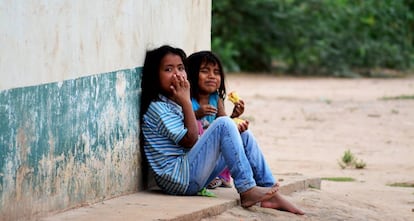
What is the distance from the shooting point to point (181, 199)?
5.29 meters

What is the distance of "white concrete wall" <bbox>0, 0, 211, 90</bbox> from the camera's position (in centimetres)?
428

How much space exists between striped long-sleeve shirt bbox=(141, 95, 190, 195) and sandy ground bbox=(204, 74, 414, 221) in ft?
1.23

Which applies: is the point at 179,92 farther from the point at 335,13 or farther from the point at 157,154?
the point at 335,13

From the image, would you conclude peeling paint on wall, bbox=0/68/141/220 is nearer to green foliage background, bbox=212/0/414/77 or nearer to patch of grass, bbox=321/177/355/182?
patch of grass, bbox=321/177/355/182

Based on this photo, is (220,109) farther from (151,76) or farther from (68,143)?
(68,143)

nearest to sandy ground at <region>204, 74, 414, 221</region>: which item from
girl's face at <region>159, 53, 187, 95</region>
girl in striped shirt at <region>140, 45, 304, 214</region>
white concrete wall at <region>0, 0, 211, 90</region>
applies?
girl in striped shirt at <region>140, 45, 304, 214</region>

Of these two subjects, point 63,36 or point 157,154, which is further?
point 157,154

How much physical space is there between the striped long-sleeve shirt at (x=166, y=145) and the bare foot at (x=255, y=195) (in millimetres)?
331

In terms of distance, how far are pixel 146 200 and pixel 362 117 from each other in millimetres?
7939

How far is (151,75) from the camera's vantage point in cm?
557

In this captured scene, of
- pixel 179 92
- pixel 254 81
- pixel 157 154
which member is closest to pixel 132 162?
pixel 157 154

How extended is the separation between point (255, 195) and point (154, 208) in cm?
62

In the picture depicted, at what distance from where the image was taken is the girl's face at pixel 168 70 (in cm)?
552

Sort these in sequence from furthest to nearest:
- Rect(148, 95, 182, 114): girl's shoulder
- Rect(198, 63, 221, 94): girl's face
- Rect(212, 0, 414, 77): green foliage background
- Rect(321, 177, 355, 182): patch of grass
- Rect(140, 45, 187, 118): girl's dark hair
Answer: Rect(212, 0, 414, 77): green foliage background, Rect(321, 177, 355, 182): patch of grass, Rect(198, 63, 221, 94): girl's face, Rect(140, 45, 187, 118): girl's dark hair, Rect(148, 95, 182, 114): girl's shoulder
